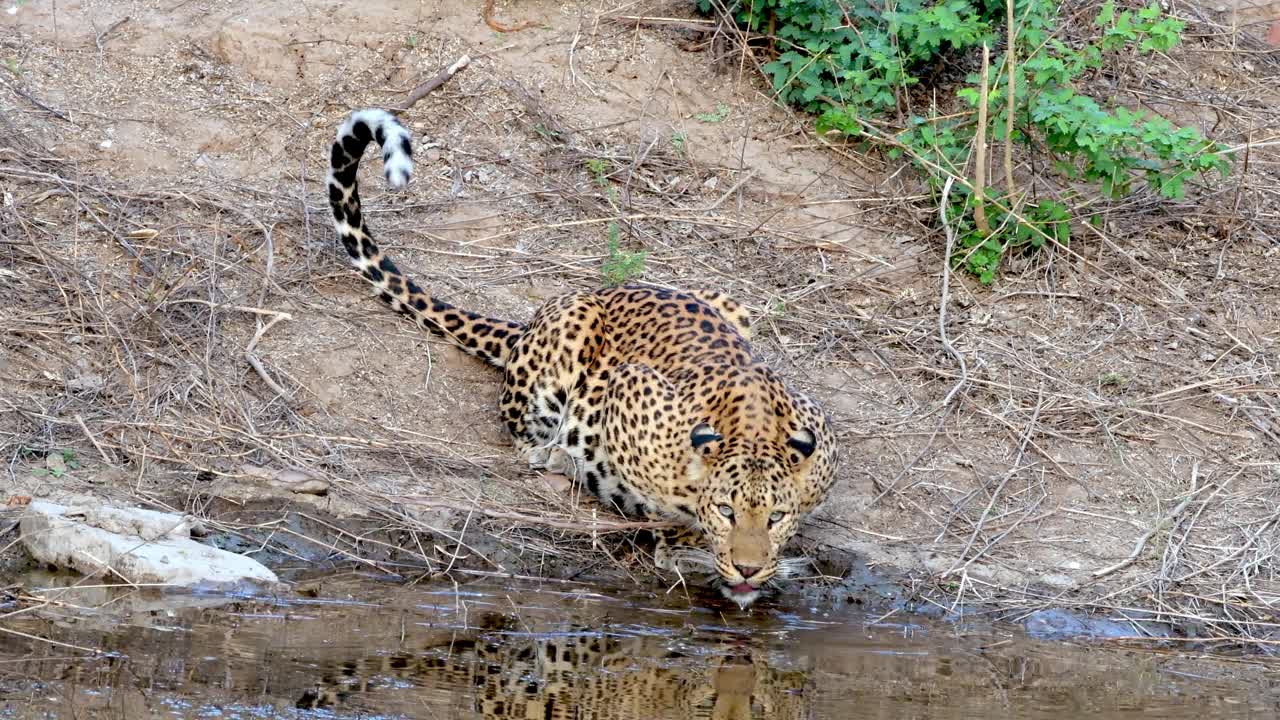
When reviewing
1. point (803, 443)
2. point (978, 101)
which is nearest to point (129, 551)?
point (803, 443)

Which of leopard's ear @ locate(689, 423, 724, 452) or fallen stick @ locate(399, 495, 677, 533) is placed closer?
leopard's ear @ locate(689, 423, 724, 452)

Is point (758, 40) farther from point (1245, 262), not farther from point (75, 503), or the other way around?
point (75, 503)

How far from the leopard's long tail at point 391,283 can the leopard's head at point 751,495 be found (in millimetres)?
1991

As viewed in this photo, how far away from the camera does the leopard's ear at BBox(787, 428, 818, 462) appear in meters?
7.66

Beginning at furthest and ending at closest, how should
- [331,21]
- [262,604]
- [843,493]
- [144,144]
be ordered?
[331,21] → [144,144] → [843,493] → [262,604]

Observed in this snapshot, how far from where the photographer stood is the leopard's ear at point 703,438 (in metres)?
→ 7.75

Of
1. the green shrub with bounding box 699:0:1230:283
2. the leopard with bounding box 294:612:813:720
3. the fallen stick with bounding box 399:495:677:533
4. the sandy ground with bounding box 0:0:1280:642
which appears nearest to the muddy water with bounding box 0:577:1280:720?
the leopard with bounding box 294:612:813:720

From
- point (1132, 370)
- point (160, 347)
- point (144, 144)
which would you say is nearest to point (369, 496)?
point (160, 347)

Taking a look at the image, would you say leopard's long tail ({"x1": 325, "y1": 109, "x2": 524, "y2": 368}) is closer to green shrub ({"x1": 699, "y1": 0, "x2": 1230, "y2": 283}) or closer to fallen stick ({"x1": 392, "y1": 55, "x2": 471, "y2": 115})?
fallen stick ({"x1": 392, "y1": 55, "x2": 471, "y2": 115})

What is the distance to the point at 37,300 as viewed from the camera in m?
9.30

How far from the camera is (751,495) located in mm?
7566

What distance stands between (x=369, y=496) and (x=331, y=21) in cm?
508

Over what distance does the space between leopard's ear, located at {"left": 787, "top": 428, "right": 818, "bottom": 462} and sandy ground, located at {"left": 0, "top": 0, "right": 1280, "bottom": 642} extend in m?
0.84

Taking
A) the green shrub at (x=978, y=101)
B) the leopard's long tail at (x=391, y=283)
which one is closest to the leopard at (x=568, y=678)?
the leopard's long tail at (x=391, y=283)
